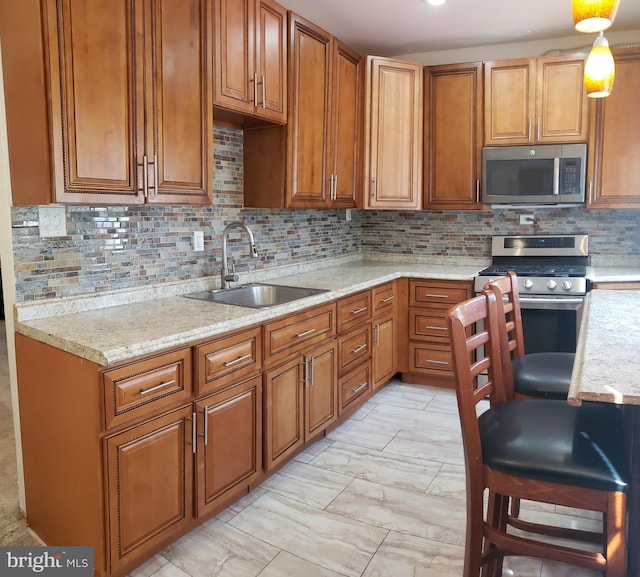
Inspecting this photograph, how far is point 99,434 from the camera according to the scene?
68.6 inches

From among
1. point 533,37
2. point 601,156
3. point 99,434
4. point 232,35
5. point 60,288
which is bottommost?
point 99,434

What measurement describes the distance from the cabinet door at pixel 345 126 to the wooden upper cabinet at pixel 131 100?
128 cm

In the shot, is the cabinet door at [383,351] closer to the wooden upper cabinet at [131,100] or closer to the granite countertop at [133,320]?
the granite countertop at [133,320]

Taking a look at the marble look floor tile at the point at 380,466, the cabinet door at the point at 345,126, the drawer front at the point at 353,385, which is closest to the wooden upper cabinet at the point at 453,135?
the cabinet door at the point at 345,126

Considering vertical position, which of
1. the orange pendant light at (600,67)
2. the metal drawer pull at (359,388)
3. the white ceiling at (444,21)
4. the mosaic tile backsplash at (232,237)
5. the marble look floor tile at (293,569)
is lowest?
the marble look floor tile at (293,569)

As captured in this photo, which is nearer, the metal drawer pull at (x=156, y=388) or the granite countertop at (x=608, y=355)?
the granite countertop at (x=608, y=355)

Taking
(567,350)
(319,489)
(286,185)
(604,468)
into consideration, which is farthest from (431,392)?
(604,468)

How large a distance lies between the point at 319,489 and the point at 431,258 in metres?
2.48

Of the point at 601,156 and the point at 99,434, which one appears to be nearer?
the point at 99,434

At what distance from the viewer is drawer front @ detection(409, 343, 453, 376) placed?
3.99 m

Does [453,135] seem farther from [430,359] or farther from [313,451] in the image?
[313,451]

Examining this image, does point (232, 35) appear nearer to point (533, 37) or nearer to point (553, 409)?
point (553, 409)

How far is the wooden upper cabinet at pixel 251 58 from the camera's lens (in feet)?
8.34

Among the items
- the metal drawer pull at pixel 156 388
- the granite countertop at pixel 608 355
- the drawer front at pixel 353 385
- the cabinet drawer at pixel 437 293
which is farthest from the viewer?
the cabinet drawer at pixel 437 293
